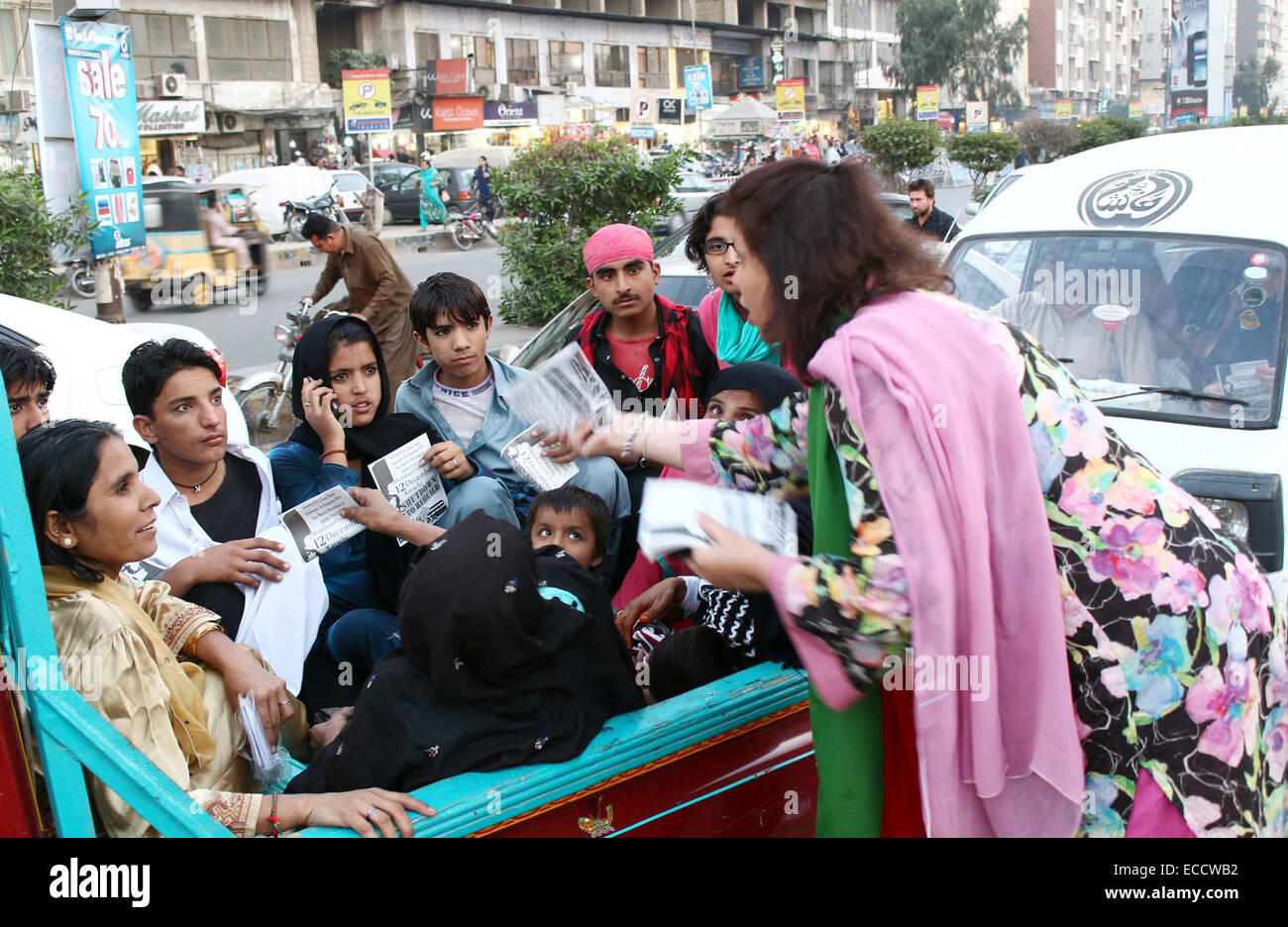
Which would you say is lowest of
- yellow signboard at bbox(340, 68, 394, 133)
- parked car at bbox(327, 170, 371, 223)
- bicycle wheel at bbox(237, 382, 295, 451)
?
bicycle wheel at bbox(237, 382, 295, 451)

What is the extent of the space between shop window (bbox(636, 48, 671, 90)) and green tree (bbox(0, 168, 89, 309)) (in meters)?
47.6

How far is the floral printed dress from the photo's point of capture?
5.44 ft

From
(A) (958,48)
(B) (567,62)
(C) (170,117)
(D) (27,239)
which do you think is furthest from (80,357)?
(A) (958,48)

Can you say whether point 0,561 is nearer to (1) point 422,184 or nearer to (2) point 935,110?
(1) point 422,184

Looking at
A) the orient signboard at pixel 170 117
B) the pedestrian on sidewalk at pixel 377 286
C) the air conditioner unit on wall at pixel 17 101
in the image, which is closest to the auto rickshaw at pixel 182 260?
the pedestrian on sidewalk at pixel 377 286

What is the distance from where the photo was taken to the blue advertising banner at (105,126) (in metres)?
7.82

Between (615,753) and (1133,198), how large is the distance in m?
3.23

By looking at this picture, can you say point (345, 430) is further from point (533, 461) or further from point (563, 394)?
point (563, 394)

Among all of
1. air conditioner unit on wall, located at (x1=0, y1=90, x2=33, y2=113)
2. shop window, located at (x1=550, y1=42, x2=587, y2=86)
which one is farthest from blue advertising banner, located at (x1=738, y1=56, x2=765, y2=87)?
air conditioner unit on wall, located at (x1=0, y1=90, x2=33, y2=113)

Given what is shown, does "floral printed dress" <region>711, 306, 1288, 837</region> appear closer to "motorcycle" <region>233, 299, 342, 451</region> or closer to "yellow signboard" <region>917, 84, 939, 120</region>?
"motorcycle" <region>233, 299, 342, 451</region>

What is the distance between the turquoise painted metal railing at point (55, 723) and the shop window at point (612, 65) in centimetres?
5162

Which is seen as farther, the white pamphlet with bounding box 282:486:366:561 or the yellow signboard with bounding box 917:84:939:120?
the yellow signboard with bounding box 917:84:939:120

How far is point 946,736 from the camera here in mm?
1607

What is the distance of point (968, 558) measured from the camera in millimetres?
1514
